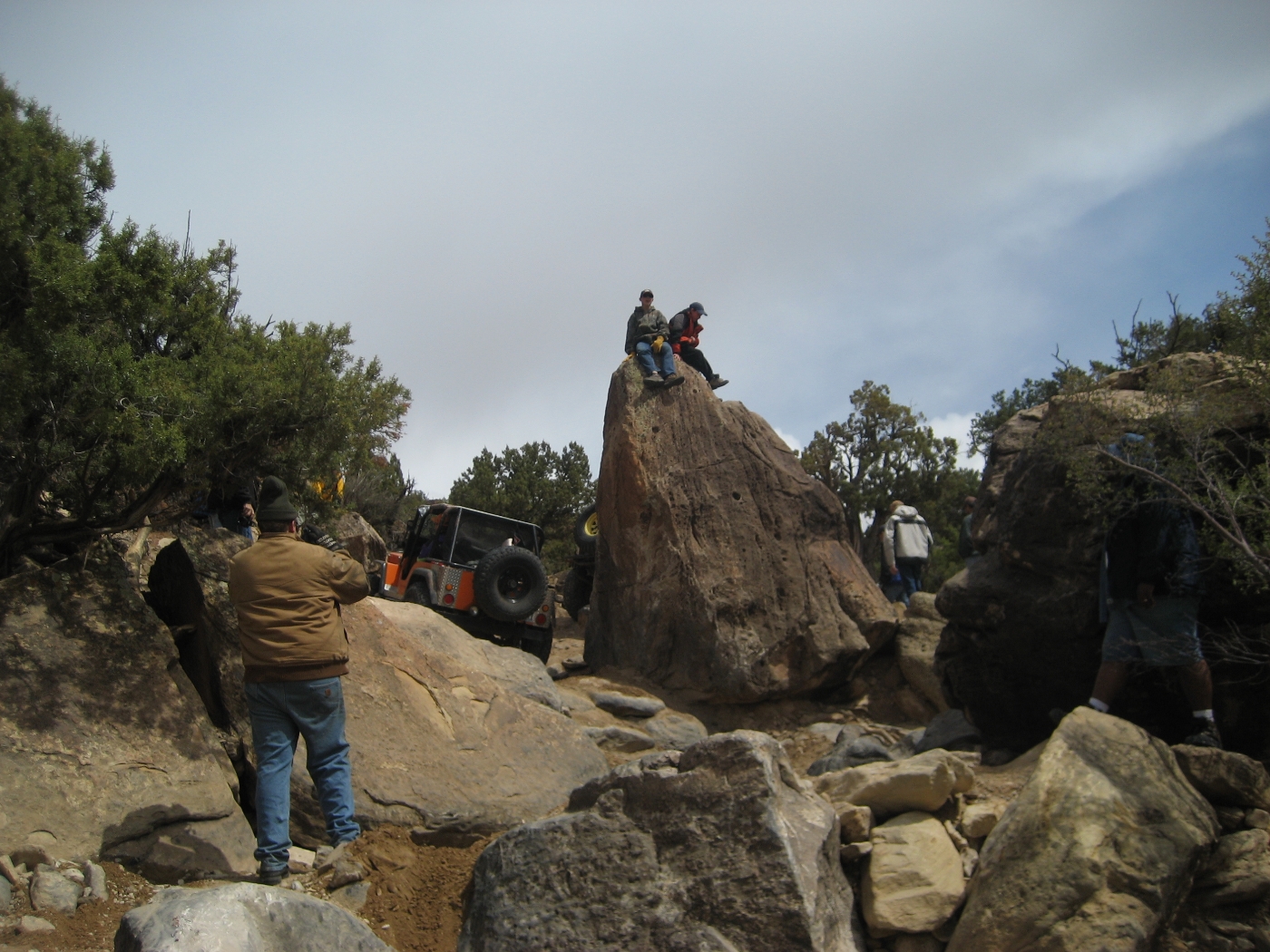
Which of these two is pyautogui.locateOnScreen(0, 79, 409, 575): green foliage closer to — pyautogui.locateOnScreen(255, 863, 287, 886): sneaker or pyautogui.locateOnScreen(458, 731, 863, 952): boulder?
pyautogui.locateOnScreen(255, 863, 287, 886): sneaker

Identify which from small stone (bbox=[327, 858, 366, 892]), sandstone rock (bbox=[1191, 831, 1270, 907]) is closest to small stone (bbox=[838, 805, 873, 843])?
sandstone rock (bbox=[1191, 831, 1270, 907])

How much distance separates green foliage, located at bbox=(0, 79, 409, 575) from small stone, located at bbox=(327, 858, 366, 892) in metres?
2.32

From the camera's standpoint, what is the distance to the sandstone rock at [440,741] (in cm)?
505

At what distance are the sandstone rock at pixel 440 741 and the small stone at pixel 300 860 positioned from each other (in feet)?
0.59

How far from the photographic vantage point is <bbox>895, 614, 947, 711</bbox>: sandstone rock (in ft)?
32.7

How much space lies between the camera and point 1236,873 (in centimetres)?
418

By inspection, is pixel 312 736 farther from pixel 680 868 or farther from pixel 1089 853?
pixel 1089 853

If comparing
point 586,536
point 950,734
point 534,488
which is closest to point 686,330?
point 586,536

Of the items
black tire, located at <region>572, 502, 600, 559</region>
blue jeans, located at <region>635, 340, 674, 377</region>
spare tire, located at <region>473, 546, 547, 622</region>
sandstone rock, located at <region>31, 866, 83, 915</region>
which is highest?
blue jeans, located at <region>635, 340, 674, 377</region>

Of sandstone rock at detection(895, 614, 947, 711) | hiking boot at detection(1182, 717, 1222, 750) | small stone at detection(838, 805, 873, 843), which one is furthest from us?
sandstone rock at detection(895, 614, 947, 711)

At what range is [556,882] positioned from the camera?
4121 mm

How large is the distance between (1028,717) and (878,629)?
4.04 meters

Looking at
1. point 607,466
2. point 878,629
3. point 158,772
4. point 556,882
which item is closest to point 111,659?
point 158,772

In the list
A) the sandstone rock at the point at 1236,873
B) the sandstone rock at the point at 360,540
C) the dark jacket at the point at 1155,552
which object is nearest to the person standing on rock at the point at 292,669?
the sandstone rock at the point at 1236,873
